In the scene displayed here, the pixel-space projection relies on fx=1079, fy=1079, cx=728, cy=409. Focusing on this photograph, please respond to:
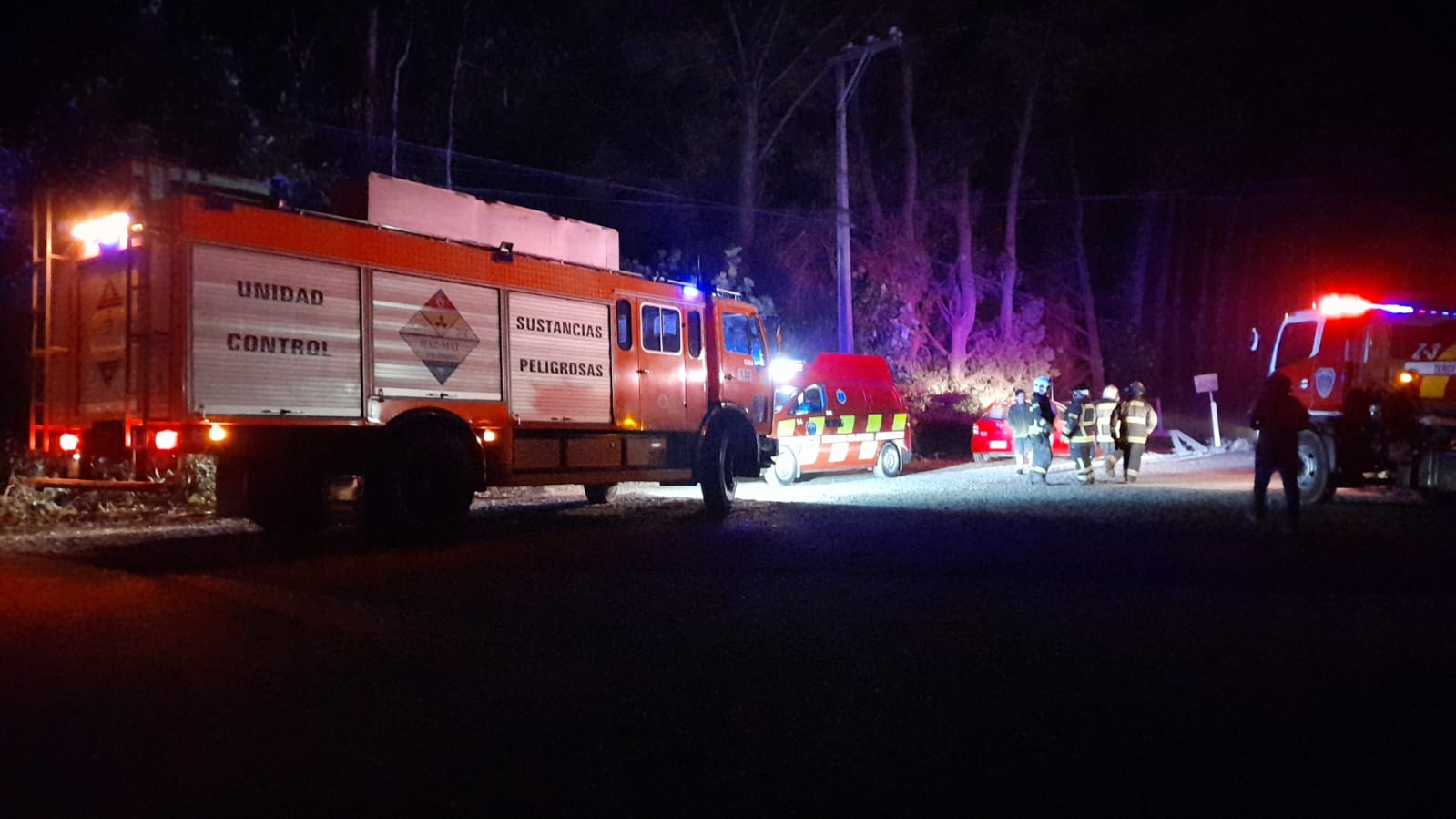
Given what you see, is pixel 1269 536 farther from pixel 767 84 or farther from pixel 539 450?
pixel 767 84

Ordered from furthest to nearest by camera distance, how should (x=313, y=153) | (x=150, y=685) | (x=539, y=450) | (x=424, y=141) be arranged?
(x=424, y=141) → (x=313, y=153) → (x=539, y=450) → (x=150, y=685)

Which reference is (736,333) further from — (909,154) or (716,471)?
(909,154)

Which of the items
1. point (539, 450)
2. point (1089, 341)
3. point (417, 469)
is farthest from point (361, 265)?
point (1089, 341)

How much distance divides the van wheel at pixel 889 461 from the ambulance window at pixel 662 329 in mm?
6789

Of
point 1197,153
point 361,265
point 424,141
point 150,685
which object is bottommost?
point 150,685

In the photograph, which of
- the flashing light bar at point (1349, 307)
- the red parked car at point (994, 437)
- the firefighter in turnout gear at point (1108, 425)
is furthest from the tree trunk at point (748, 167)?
the flashing light bar at point (1349, 307)

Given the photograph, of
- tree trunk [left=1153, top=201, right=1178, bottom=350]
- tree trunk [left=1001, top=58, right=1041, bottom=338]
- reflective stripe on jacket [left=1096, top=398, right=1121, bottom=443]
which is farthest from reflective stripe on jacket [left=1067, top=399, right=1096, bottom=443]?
tree trunk [left=1153, top=201, right=1178, bottom=350]

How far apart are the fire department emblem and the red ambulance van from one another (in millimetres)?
6081

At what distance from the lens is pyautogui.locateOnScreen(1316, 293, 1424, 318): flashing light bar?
13.9 m

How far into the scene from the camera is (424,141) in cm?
2550

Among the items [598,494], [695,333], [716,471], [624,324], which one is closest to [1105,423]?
[716,471]

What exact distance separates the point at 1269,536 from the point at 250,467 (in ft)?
31.7

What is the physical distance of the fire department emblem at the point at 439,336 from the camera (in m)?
10.8

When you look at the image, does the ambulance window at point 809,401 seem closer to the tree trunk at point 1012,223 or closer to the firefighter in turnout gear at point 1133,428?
the firefighter in turnout gear at point 1133,428
